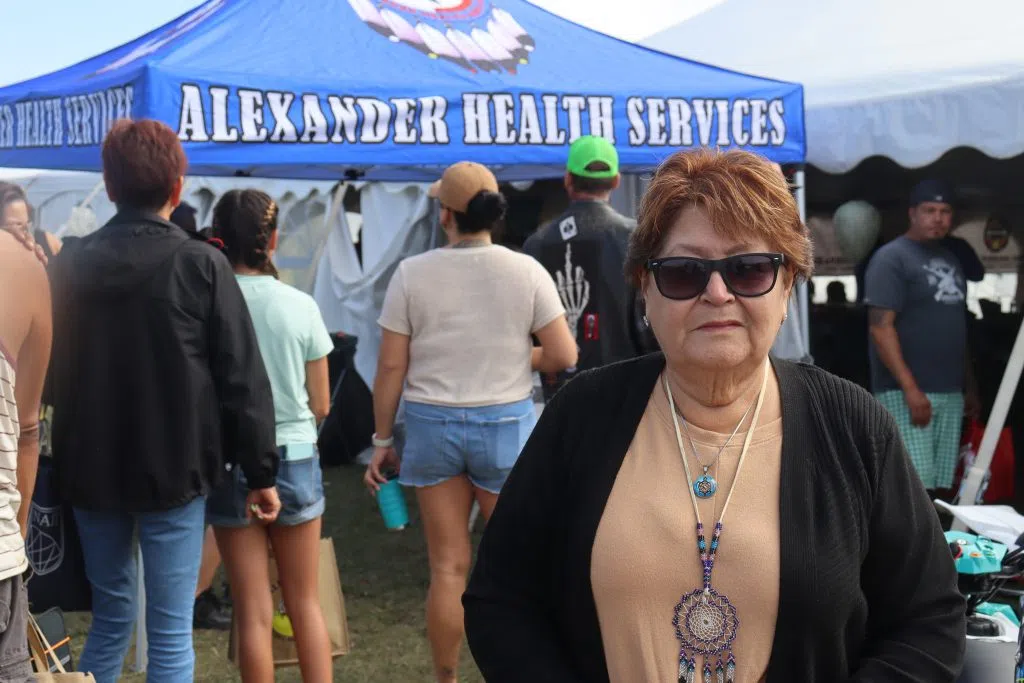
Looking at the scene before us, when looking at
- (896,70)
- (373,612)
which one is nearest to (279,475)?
(373,612)

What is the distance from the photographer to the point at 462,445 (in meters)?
3.47

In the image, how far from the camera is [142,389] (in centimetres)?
288

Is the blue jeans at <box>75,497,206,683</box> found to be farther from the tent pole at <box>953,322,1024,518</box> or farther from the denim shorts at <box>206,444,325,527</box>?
the tent pole at <box>953,322,1024,518</box>

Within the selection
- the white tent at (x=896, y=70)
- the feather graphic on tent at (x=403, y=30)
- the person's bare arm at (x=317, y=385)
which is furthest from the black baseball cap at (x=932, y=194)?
the person's bare arm at (x=317, y=385)

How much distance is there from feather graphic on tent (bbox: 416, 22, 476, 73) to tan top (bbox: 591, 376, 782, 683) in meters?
3.74

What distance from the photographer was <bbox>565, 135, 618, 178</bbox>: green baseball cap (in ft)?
13.7

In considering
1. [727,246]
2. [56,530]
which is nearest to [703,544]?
[727,246]

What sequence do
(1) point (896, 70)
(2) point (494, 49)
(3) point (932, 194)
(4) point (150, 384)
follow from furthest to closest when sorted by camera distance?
(1) point (896, 70) < (3) point (932, 194) < (2) point (494, 49) < (4) point (150, 384)

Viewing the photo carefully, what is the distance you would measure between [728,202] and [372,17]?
4.10 m

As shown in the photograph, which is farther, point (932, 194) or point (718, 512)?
point (932, 194)

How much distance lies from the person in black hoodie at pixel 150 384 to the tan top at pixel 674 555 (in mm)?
1615

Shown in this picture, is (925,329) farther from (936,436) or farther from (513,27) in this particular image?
(513,27)

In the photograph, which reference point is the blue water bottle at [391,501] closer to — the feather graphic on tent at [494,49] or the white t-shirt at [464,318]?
the white t-shirt at [464,318]

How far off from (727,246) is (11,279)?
126cm
